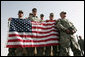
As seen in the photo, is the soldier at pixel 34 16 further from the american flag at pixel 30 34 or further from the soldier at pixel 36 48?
the american flag at pixel 30 34

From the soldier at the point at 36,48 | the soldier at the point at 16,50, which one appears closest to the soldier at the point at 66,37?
the soldier at the point at 36,48

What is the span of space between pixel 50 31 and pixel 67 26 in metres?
0.89

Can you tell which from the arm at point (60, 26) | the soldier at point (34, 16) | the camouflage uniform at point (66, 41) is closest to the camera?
the camouflage uniform at point (66, 41)

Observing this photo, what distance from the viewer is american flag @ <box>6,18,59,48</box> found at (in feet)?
26.5

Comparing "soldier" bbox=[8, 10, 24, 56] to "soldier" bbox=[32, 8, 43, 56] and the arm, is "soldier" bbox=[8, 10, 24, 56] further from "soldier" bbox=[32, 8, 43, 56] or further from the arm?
the arm

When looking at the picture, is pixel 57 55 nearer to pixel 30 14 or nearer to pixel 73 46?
pixel 73 46

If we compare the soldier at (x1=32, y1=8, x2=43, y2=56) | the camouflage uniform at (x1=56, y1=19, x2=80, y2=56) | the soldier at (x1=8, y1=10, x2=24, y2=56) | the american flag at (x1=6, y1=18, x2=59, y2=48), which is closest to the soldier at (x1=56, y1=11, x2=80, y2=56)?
the camouflage uniform at (x1=56, y1=19, x2=80, y2=56)

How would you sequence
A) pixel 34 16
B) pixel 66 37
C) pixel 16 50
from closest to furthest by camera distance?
1. pixel 16 50
2. pixel 66 37
3. pixel 34 16

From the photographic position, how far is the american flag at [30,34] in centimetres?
808

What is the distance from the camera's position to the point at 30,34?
836 centimetres

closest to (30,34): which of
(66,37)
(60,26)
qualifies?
(60,26)

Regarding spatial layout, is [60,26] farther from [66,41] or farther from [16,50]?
[16,50]

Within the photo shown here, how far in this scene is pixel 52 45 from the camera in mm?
8305

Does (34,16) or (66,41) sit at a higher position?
(34,16)
